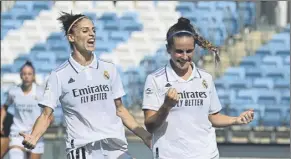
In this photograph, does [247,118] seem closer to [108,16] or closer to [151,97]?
[151,97]

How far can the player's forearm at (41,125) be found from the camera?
5.63 meters

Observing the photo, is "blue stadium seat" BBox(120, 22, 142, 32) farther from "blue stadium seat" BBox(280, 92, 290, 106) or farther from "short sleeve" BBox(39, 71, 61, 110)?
"short sleeve" BBox(39, 71, 61, 110)

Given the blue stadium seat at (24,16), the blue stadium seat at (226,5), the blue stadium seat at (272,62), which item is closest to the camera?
the blue stadium seat at (272,62)

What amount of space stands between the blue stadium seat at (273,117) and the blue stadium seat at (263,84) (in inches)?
33.4

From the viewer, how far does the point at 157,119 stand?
17.3ft

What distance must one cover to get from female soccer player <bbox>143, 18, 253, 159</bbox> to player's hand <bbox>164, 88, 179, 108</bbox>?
0.28 meters

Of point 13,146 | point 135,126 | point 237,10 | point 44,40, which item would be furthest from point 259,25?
point 135,126

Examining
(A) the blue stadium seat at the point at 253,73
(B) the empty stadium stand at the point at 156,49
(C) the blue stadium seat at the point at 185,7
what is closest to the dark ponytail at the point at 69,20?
(B) the empty stadium stand at the point at 156,49

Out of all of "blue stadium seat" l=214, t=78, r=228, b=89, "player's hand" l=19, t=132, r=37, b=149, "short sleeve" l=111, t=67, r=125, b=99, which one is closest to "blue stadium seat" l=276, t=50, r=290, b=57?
"blue stadium seat" l=214, t=78, r=228, b=89

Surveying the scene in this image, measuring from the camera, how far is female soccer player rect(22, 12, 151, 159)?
573 centimetres

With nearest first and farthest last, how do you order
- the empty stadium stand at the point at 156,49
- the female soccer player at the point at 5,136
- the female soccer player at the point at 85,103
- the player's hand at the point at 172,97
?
the player's hand at the point at 172,97, the female soccer player at the point at 85,103, the female soccer player at the point at 5,136, the empty stadium stand at the point at 156,49

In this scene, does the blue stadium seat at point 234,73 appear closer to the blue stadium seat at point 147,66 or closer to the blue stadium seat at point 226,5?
the blue stadium seat at point 147,66

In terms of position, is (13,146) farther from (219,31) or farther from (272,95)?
(219,31)

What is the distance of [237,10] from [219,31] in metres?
0.75
